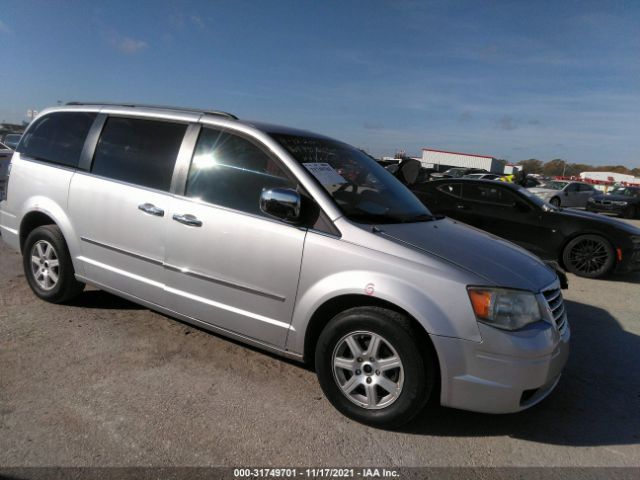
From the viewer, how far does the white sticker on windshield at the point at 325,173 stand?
326cm

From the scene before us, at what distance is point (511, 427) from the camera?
303 cm

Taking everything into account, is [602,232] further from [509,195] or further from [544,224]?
[509,195]

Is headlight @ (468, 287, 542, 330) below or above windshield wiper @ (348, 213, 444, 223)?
below

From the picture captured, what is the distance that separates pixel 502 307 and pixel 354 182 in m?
1.43

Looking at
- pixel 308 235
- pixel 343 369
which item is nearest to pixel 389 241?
pixel 308 235

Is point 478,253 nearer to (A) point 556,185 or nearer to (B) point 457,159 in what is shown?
(A) point 556,185

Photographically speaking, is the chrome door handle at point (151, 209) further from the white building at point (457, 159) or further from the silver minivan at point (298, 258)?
the white building at point (457, 159)

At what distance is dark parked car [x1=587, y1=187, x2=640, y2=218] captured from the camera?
21312 mm

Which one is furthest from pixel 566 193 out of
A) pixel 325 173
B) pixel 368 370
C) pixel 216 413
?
pixel 216 413

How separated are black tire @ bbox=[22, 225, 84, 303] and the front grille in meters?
3.78

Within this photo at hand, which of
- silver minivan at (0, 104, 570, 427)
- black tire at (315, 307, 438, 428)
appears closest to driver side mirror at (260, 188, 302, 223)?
silver minivan at (0, 104, 570, 427)

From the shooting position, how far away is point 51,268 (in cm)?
436

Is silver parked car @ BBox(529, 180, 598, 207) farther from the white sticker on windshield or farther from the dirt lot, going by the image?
the white sticker on windshield

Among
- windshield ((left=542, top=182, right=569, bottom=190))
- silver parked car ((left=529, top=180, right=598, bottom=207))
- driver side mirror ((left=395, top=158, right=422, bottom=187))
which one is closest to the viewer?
driver side mirror ((left=395, top=158, right=422, bottom=187))
